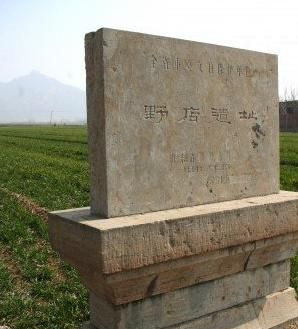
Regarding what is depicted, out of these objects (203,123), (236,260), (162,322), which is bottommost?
(162,322)

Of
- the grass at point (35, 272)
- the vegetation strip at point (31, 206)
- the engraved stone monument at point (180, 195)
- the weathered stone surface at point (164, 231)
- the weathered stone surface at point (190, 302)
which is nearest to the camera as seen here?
the weathered stone surface at point (164, 231)

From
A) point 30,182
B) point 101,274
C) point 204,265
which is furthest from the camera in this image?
point 30,182

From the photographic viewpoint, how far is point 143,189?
3275 mm

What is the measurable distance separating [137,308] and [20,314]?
172 cm

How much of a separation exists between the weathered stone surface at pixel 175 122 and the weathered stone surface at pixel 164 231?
16cm

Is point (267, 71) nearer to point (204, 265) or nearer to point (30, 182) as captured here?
point (204, 265)

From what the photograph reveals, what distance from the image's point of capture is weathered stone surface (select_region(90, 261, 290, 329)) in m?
3.26

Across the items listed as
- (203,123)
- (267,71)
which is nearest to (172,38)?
(203,123)

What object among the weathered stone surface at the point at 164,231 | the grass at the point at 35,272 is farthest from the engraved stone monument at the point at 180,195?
the grass at the point at 35,272

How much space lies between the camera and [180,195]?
3.49 m

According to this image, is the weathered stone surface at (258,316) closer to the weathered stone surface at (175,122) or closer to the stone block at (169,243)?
the stone block at (169,243)

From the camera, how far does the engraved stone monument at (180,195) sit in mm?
3100

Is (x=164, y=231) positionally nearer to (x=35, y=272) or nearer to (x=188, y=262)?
(x=188, y=262)

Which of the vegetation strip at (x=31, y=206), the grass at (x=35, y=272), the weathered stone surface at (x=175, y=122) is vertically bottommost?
the grass at (x=35, y=272)
